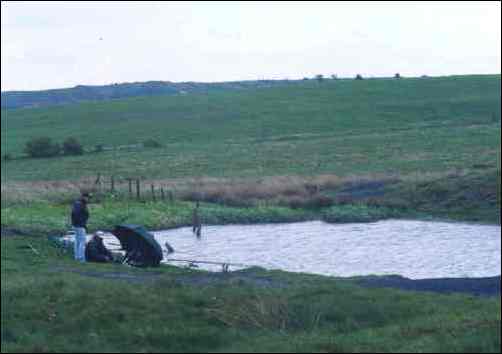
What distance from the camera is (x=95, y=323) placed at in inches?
502

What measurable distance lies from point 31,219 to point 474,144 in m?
39.0

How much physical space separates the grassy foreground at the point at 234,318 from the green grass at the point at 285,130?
29.0m

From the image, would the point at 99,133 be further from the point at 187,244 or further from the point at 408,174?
the point at 187,244

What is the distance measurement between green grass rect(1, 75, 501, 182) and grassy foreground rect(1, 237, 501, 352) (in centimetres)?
2899

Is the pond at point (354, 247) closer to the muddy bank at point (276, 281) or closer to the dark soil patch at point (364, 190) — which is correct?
the muddy bank at point (276, 281)

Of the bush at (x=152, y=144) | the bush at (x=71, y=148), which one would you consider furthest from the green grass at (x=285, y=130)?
the bush at (x=71, y=148)

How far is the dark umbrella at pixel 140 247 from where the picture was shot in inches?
854

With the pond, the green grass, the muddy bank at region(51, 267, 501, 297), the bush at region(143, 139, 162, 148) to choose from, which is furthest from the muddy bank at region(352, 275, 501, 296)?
the bush at region(143, 139, 162, 148)

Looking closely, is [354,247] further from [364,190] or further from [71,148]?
[71,148]

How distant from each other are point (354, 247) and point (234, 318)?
14.9 m

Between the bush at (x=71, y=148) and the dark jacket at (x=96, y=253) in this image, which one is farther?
the bush at (x=71, y=148)

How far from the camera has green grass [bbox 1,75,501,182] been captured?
55.5 m

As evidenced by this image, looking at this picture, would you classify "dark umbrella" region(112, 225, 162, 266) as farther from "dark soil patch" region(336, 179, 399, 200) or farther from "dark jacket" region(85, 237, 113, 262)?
"dark soil patch" region(336, 179, 399, 200)

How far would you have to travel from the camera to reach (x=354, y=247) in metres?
27.5
